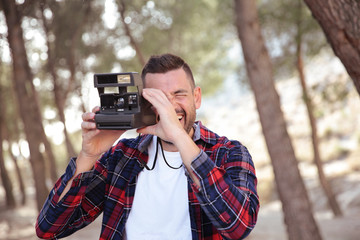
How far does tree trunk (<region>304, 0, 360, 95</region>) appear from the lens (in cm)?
319

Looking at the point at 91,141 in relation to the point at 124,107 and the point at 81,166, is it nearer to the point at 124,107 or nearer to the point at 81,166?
the point at 81,166

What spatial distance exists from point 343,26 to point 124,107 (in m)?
2.02

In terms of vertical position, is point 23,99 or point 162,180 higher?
point 23,99

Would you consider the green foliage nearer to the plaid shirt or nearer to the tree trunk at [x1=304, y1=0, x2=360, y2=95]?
the tree trunk at [x1=304, y1=0, x2=360, y2=95]

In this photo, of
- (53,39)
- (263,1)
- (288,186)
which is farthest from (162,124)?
(53,39)

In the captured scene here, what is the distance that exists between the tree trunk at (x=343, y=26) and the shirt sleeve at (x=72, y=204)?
2082mm

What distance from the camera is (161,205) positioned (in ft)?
6.81

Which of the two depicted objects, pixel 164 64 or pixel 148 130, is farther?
pixel 164 64

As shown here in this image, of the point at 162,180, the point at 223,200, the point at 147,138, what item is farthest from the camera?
the point at 147,138

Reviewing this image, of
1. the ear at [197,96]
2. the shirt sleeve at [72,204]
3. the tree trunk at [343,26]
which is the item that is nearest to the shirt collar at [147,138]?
the ear at [197,96]

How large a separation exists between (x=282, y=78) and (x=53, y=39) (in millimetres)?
7854

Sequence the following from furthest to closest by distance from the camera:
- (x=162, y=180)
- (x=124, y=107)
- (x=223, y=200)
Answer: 1. (x=162, y=180)
2. (x=124, y=107)
3. (x=223, y=200)

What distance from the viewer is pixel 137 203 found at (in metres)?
2.12

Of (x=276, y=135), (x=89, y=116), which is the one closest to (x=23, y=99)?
(x=276, y=135)
